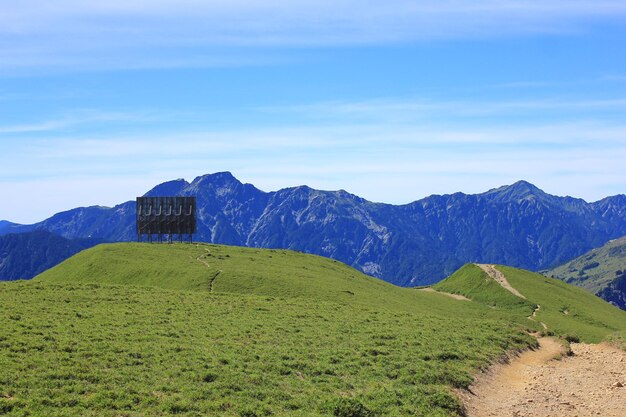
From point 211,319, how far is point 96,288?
23138 millimetres

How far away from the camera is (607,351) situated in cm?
5397

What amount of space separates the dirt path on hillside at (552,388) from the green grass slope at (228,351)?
1.61 m

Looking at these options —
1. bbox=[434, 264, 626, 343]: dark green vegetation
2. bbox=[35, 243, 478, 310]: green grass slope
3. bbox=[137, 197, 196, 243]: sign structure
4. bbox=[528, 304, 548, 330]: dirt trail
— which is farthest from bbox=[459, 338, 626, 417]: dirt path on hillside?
bbox=[137, 197, 196, 243]: sign structure

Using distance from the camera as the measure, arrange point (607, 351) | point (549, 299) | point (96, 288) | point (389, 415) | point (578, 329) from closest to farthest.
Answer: point (389, 415)
point (607, 351)
point (96, 288)
point (578, 329)
point (549, 299)

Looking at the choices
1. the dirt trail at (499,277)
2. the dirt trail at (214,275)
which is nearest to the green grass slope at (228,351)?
the dirt trail at (214,275)

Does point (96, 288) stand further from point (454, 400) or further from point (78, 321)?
point (454, 400)

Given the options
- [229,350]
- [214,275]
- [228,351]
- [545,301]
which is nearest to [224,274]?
[214,275]

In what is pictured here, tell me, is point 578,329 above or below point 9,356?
below

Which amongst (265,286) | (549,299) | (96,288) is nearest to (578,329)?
(549,299)

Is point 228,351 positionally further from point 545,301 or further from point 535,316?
point 545,301

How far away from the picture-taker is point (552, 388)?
129ft

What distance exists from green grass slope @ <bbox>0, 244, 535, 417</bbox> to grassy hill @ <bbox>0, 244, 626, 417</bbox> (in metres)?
0.10

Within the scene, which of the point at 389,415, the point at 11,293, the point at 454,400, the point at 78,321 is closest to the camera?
the point at 389,415

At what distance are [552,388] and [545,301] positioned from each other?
246 feet
